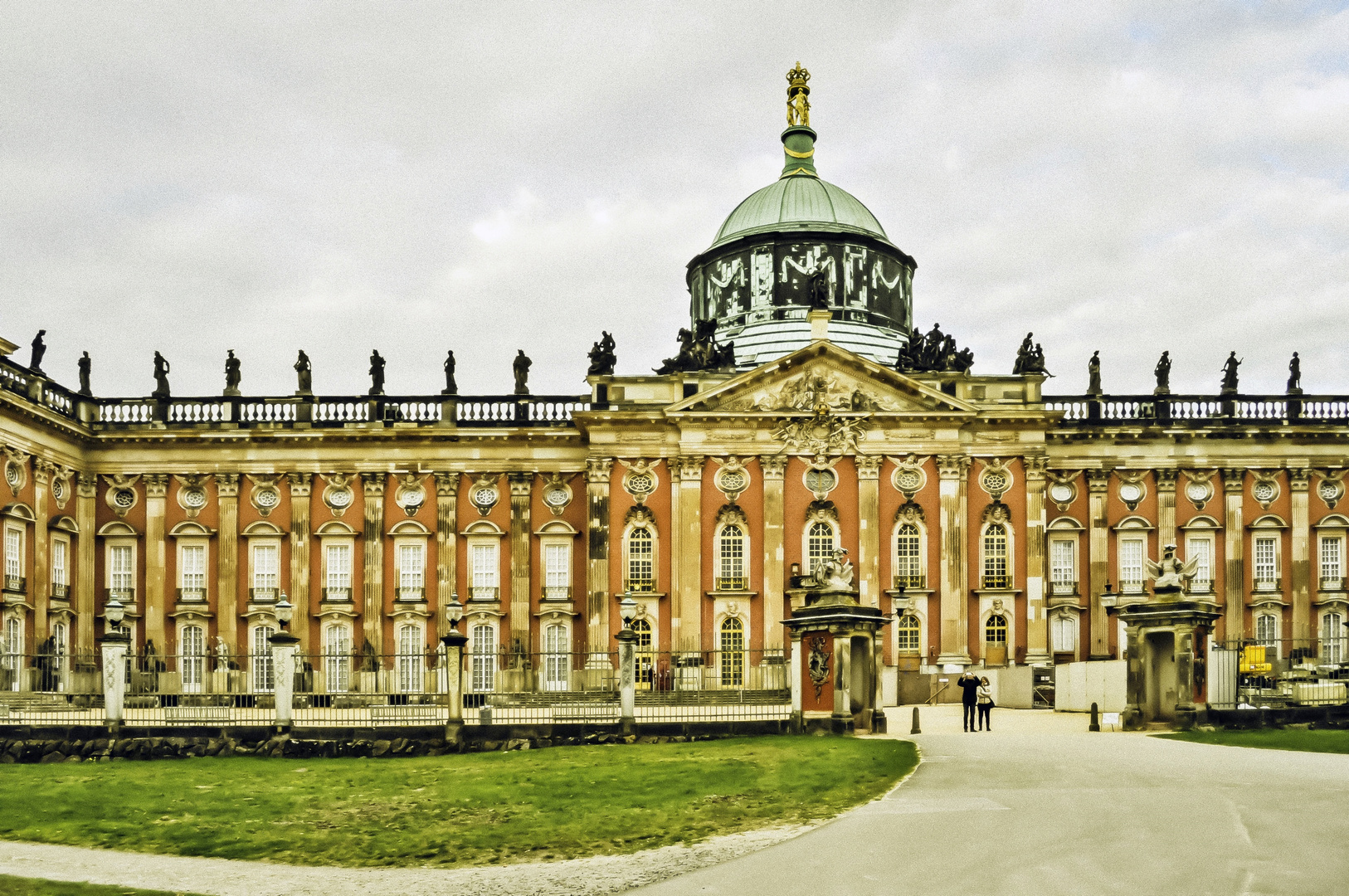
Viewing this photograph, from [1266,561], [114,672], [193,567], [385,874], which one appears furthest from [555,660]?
[385,874]

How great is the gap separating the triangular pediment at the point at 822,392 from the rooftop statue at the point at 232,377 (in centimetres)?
1673

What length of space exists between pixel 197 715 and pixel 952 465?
92.3 ft

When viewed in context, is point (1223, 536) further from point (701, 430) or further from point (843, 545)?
point (701, 430)

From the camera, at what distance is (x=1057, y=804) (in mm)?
18734

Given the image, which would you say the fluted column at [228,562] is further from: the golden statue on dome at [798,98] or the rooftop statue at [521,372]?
the golden statue on dome at [798,98]

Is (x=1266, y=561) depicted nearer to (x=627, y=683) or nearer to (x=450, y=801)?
(x=627, y=683)

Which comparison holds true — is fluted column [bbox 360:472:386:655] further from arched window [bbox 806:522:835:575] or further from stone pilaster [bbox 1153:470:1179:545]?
stone pilaster [bbox 1153:470:1179:545]

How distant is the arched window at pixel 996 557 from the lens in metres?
49.8

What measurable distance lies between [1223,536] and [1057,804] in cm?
3673

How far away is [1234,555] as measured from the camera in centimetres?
5178

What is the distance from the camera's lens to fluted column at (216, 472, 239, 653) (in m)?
51.1

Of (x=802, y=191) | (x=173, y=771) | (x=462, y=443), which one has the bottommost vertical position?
(x=173, y=771)

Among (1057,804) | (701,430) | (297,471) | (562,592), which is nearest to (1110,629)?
(701,430)

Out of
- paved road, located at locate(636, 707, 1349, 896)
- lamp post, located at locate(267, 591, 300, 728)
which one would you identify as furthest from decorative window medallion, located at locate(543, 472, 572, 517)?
paved road, located at locate(636, 707, 1349, 896)
